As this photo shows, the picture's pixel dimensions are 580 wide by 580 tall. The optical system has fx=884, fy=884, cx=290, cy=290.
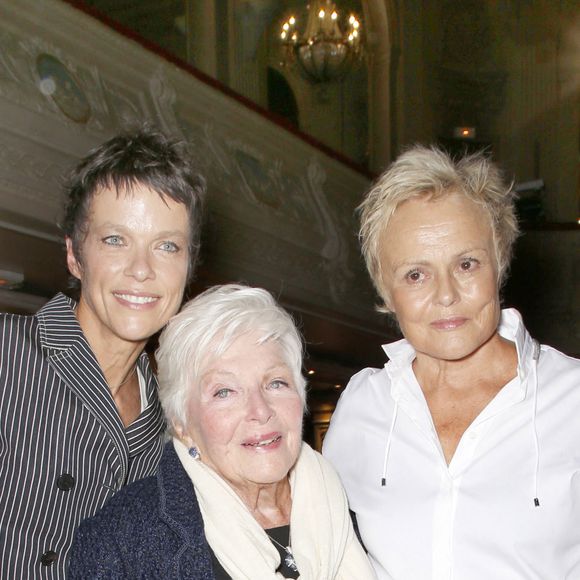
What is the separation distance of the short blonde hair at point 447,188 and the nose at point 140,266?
0.69 meters

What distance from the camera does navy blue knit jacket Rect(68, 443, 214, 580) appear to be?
2043mm

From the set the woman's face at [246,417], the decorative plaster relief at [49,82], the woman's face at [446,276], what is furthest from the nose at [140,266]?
the decorative plaster relief at [49,82]

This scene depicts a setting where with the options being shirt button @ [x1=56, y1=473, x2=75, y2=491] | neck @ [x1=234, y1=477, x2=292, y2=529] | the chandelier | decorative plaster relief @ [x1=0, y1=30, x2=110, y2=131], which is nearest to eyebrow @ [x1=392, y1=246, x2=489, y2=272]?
neck @ [x1=234, y1=477, x2=292, y2=529]

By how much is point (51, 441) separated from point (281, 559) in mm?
671

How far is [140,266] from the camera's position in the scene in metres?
2.50

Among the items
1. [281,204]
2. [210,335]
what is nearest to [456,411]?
[210,335]

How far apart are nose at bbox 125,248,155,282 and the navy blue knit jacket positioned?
24.5 inches

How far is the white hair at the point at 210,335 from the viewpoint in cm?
230

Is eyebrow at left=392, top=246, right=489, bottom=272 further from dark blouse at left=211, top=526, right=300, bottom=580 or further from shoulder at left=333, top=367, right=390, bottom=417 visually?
dark blouse at left=211, top=526, right=300, bottom=580

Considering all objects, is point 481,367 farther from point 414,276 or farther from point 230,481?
point 230,481

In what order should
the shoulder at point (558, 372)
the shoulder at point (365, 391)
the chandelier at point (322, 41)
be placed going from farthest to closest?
the chandelier at point (322, 41) < the shoulder at point (365, 391) < the shoulder at point (558, 372)

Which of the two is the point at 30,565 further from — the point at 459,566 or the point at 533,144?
the point at 533,144

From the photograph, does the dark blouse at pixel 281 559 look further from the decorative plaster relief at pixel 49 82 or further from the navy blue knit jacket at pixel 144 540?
the decorative plaster relief at pixel 49 82

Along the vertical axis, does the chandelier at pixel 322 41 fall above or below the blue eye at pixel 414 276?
above
